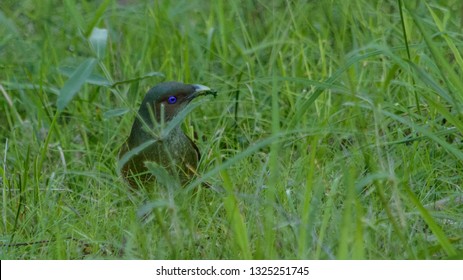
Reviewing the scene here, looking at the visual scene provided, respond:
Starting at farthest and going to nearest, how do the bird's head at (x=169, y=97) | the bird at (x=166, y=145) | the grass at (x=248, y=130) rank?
the bird's head at (x=169, y=97) < the bird at (x=166, y=145) < the grass at (x=248, y=130)

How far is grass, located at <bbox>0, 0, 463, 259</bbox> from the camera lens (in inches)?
148

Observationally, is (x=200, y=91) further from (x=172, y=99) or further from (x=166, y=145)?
(x=166, y=145)

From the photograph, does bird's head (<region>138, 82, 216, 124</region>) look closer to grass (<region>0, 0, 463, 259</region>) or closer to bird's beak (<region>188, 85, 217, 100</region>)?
bird's beak (<region>188, 85, 217, 100</region>)

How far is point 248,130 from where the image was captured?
17.6 ft

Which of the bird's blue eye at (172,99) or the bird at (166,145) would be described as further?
the bird's blue eye at (172,99)

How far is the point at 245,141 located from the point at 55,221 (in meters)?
1.27

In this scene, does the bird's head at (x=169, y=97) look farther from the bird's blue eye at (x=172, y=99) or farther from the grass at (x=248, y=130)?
the grass at (x=248, y=130)

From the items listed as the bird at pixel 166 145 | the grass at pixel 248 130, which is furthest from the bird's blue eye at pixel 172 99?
the grass at pixel 248 130

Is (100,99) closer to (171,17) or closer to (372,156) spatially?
(171,17)

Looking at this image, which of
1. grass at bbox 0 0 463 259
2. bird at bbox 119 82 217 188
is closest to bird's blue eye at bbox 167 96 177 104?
bird at bbox 119 82 217 188

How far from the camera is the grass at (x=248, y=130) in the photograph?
3756mm

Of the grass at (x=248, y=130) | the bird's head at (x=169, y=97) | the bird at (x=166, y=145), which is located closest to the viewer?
the grass at (x=248, y=130)

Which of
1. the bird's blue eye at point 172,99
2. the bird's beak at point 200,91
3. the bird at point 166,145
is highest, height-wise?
the bird's beak at point 200,91

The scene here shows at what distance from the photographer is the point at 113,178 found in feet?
15.8
